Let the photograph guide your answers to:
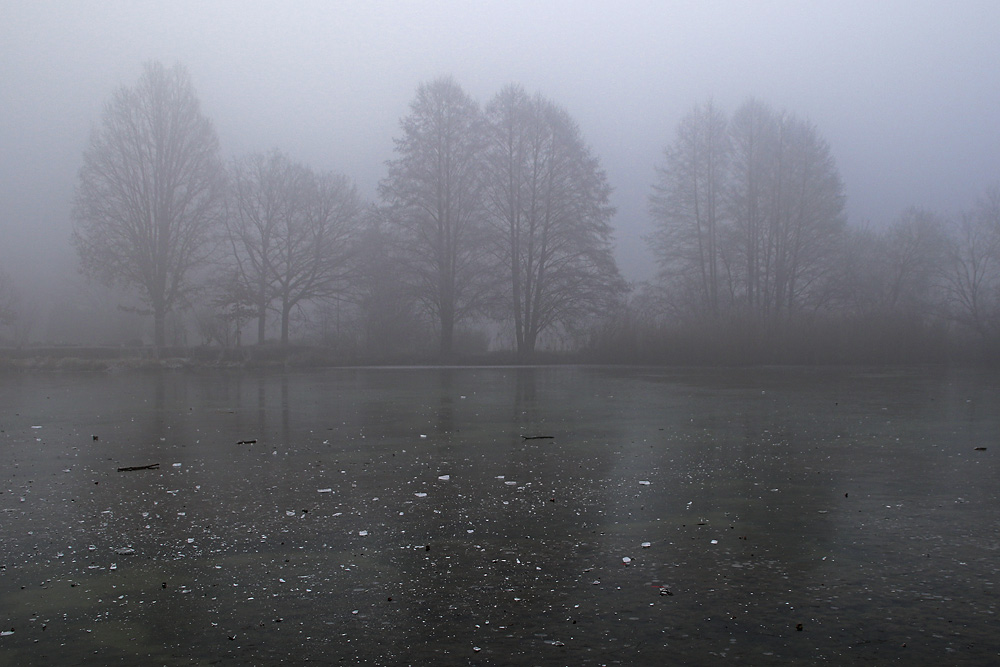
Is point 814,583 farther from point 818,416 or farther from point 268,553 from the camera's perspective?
point 818,416

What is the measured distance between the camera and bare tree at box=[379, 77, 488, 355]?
32062mm

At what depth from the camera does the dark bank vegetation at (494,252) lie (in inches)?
1217

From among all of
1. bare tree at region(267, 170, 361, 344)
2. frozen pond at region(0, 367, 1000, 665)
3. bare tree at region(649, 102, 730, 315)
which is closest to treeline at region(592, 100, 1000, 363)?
bare tree at region(649, 102, 730, 315)

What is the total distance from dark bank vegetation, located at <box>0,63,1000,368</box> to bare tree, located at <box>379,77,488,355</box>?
0.08m

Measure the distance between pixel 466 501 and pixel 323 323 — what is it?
1423 inches

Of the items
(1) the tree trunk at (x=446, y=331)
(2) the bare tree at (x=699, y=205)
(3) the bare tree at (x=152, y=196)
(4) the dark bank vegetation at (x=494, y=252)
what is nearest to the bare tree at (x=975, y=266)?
(4) the dark bank vegetation at (x=494, y=252)

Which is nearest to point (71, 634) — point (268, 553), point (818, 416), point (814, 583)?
point (268, 553)

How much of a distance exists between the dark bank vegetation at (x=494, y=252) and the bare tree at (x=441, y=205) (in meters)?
0.08

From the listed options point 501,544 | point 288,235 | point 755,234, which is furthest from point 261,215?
point 501,544

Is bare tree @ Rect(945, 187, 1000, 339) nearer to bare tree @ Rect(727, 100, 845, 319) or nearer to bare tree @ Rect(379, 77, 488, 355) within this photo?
bare tree @ Rect(727, 100, 845, 319)

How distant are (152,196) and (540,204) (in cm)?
1680

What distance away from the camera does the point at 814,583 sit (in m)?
3.96

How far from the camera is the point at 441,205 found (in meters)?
32.4

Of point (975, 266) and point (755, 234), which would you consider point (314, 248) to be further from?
point (975, 266)
